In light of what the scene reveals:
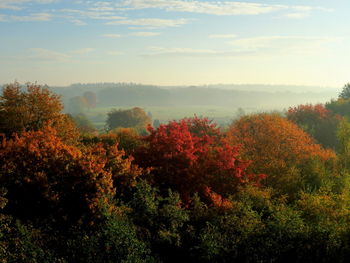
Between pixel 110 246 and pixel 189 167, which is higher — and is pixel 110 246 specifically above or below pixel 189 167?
below

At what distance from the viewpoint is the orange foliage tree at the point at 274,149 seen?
3004 cm

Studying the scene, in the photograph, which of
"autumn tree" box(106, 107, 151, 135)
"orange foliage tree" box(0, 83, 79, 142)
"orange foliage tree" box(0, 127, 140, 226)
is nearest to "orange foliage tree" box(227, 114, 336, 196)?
"orange foliage tree" box(0, 127, 140, 226)

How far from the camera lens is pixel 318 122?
6259 centimetres

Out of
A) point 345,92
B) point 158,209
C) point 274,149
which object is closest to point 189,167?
point 158,209

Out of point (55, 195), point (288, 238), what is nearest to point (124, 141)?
point (55, 195)

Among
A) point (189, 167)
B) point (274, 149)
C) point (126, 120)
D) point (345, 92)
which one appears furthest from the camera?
point (126, 120)

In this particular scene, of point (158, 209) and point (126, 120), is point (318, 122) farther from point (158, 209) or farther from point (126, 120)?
point (126, 120)

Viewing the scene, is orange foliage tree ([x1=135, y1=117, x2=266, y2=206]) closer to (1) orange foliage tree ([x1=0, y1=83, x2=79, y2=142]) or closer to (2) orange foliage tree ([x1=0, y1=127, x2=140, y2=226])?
(2) orange foliage tree ([x1=0, y1=127, x2=140, y2=226])

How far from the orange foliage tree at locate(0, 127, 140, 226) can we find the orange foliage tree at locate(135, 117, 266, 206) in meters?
4.40

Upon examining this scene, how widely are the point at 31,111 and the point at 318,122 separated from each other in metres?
46.9

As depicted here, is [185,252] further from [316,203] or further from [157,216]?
[316,203]

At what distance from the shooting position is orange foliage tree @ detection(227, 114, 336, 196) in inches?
1183

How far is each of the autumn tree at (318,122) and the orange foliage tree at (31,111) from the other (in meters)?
36.2

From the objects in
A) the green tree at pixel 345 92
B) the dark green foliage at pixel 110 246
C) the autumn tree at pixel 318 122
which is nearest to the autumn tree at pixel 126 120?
the green tree at pixel 345 92
